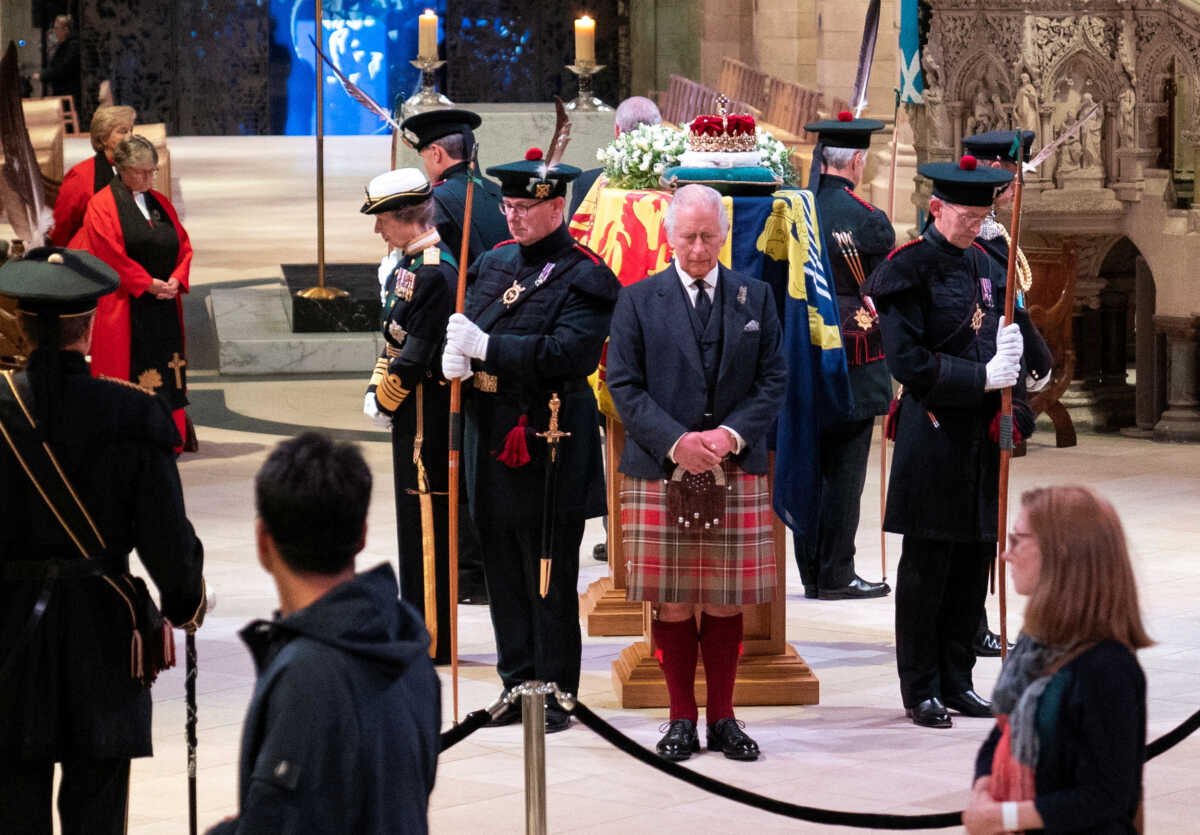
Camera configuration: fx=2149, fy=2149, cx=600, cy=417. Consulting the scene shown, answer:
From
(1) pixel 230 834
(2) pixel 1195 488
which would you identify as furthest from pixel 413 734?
(2) pixel 1195 488

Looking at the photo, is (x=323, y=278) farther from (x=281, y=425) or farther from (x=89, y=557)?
(x=89, y=557)

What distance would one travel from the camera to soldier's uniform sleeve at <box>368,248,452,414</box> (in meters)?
7.28

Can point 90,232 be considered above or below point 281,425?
above

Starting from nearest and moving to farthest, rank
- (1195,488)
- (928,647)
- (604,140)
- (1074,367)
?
1. (928,647)
2. (1195,488)
3. (1074,367)
4. (604,140)

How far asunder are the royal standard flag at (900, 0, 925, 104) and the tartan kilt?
6.91 m

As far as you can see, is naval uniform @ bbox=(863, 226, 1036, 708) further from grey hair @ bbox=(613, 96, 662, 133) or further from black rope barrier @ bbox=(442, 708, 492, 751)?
grey hair @ bbox=(613, 96, 662, 133)

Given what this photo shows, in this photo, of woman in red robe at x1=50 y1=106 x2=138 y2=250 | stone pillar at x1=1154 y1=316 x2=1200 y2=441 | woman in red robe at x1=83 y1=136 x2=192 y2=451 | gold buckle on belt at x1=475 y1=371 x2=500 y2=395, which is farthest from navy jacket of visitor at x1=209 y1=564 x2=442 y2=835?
stone pillar at x1=1154 y1=316 x2=1200 y2=441

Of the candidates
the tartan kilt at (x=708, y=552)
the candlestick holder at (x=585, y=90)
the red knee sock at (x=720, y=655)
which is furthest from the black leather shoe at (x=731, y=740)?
the candlestick holder at (x=585, y=90)

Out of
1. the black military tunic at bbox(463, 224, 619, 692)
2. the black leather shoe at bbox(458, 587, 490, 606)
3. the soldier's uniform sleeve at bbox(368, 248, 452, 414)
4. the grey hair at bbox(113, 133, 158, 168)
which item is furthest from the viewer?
the grey hair at bbox(113, 133, 158, 168)

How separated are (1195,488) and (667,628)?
5290mm

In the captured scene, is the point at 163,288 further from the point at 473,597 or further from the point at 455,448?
the point at 455,448

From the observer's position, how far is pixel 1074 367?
12.9 metres

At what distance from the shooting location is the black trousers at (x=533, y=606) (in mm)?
6984

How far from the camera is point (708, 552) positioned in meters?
6.57
